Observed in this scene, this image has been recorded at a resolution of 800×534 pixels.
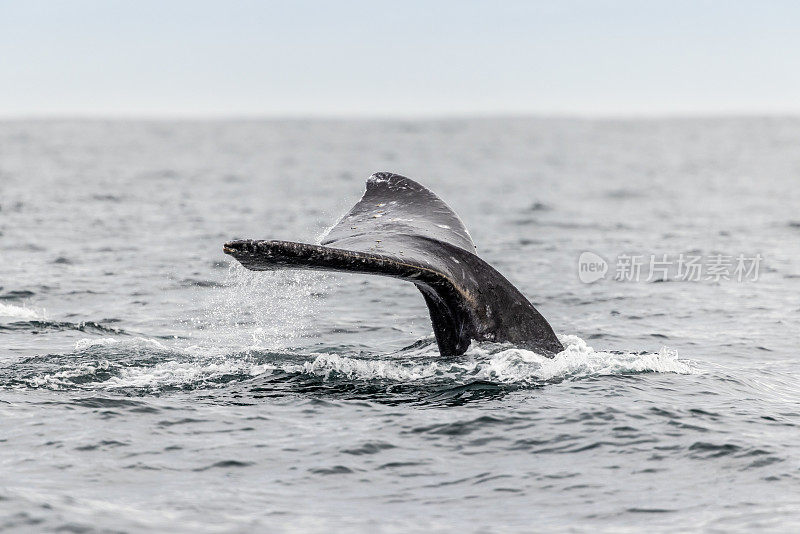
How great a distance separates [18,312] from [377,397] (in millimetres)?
6105

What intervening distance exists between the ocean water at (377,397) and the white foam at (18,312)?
0.07 metres

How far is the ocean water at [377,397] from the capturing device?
7.20m

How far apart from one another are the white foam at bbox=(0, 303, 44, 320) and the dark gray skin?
5.13 metres

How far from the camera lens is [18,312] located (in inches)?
533

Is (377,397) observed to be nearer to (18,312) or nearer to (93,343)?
(93,343)

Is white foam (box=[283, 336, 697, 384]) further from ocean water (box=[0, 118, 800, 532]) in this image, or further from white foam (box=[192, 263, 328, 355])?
white foam (box=[192, 263, 328, 355])

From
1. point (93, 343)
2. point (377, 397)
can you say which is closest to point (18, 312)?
point (93, 343)

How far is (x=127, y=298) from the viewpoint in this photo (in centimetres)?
1524

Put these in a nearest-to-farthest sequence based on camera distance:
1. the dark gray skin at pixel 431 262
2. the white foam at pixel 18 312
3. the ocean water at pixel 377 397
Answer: the ocean water at pixel 377 397
the dark gray skin at pixel 431 262
the white foam at pixel 18 312

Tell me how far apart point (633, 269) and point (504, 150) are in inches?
2122

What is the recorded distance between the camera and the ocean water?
23.6 ft

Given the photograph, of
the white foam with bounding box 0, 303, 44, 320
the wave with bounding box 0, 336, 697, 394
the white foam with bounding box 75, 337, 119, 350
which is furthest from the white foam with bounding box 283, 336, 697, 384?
the white foam with bounding box 0, 303, 44, 320

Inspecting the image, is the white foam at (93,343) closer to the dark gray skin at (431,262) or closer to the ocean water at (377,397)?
the ocean water at (377,397)

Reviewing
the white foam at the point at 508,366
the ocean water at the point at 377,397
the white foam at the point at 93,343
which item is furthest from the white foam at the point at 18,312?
the white foam at the point at 508,366
